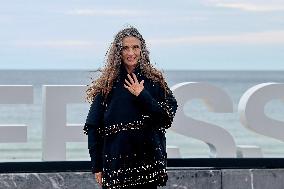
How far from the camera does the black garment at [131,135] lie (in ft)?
20.0

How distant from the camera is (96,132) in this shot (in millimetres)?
6211

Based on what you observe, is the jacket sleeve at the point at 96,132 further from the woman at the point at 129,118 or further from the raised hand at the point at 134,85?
the raised hand at the point at 134,85

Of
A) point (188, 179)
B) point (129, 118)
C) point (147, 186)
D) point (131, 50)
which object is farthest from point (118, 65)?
point (188, 179)

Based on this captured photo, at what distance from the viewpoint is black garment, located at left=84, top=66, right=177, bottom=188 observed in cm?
611

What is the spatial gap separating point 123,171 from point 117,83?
526 millimetres

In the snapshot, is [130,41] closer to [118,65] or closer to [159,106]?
[118,65]

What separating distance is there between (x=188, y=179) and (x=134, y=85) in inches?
128

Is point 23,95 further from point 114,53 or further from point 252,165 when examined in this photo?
point 114,53

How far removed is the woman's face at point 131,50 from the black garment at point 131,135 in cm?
6

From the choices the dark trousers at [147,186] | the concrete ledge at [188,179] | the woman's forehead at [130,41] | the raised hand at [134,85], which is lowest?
the concrete ledge at [188,179]

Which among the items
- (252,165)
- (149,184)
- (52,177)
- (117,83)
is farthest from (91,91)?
(252,165)

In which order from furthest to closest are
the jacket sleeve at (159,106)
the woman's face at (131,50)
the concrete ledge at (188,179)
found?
the concrete ledge at (188,179) → the woman's face at (131,50) → the jacket sleeve at (159,106)

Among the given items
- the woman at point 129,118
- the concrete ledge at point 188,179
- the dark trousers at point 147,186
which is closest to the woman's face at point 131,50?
Answer: the woman at point 129,118

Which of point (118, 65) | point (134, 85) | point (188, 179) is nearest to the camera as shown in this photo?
point (134, 85)
